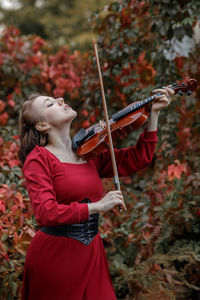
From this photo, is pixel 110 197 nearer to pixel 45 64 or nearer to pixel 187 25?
pixel 187 25

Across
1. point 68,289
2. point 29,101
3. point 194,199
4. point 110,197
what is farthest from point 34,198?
point 194,199

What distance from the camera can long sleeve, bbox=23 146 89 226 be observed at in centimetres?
157

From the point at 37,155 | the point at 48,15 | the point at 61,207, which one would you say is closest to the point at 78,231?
the point at 61,207

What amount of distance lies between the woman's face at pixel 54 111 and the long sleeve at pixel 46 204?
0.27 m

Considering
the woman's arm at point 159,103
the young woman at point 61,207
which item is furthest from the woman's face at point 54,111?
the woman's arm at point 159,103

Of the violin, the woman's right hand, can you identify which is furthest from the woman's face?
the woman's right hand

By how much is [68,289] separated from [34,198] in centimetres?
49

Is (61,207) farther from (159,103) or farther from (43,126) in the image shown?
(159,103)

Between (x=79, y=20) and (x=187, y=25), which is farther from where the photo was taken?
(x=79, y=20)

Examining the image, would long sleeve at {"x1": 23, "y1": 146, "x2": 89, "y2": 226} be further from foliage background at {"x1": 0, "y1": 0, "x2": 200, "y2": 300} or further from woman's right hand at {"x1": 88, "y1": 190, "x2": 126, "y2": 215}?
foliage background at {"x1": 0, "y1": 0, "x2": 200, "y2": 300}

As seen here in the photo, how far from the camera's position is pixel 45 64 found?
4754mm

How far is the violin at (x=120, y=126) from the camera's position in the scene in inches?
71.7

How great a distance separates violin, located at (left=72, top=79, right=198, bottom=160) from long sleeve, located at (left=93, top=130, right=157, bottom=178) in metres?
0.16

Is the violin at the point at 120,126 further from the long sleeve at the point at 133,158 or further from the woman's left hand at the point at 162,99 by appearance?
the long sleeve at the point at 133,158
